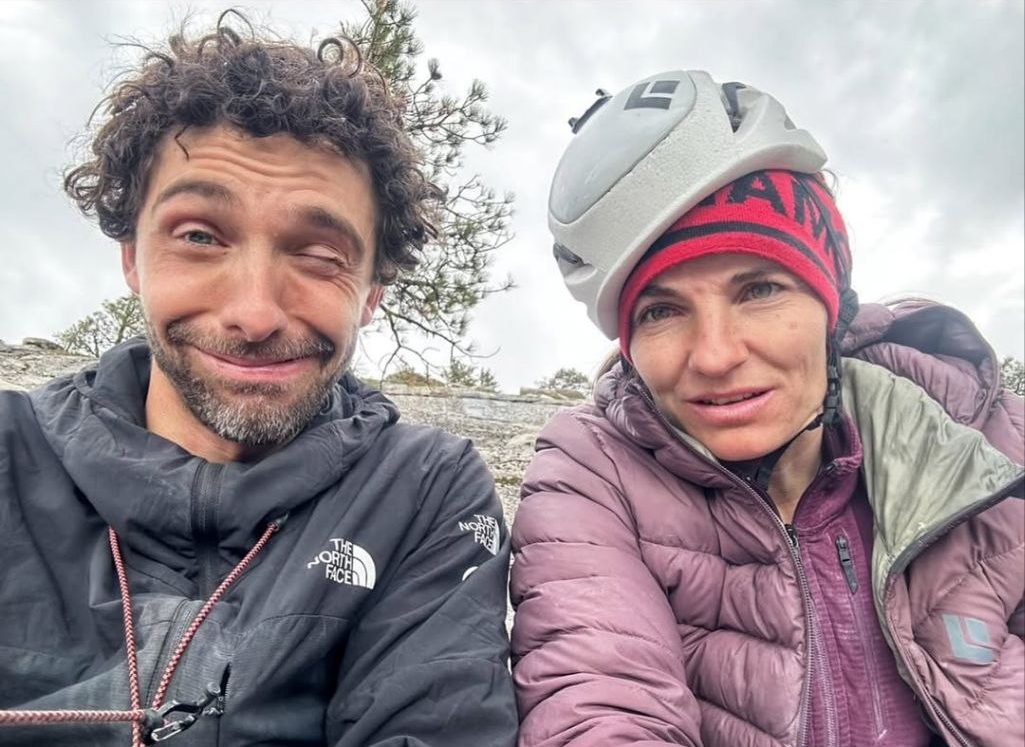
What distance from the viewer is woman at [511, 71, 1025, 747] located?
Result: 5.11 feet

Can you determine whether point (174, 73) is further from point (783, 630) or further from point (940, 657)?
point (940, 657)

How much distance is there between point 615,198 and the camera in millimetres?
1860

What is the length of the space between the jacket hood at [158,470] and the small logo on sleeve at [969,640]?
1.57 m

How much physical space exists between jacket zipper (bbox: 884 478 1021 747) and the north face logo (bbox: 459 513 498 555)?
1.00 meters

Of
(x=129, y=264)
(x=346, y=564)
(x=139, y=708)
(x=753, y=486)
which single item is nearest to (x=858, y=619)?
(x=753, y=486)

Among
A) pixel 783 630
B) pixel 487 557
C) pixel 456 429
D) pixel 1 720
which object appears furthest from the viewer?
pixel 456 429

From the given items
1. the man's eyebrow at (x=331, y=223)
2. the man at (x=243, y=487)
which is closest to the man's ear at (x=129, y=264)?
the man at (x=243, y=487)

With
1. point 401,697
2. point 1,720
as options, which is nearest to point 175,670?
point 1,720

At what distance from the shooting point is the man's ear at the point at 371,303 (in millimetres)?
2207

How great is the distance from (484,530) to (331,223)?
990mm

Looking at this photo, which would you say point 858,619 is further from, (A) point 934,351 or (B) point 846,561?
(A) point 934,351

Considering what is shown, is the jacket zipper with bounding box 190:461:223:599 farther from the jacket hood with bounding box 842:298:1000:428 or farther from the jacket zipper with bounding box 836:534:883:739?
the jacket hood with bounding box 842:298:1000:428

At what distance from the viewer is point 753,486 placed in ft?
5.84

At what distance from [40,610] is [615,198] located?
1.72 m
